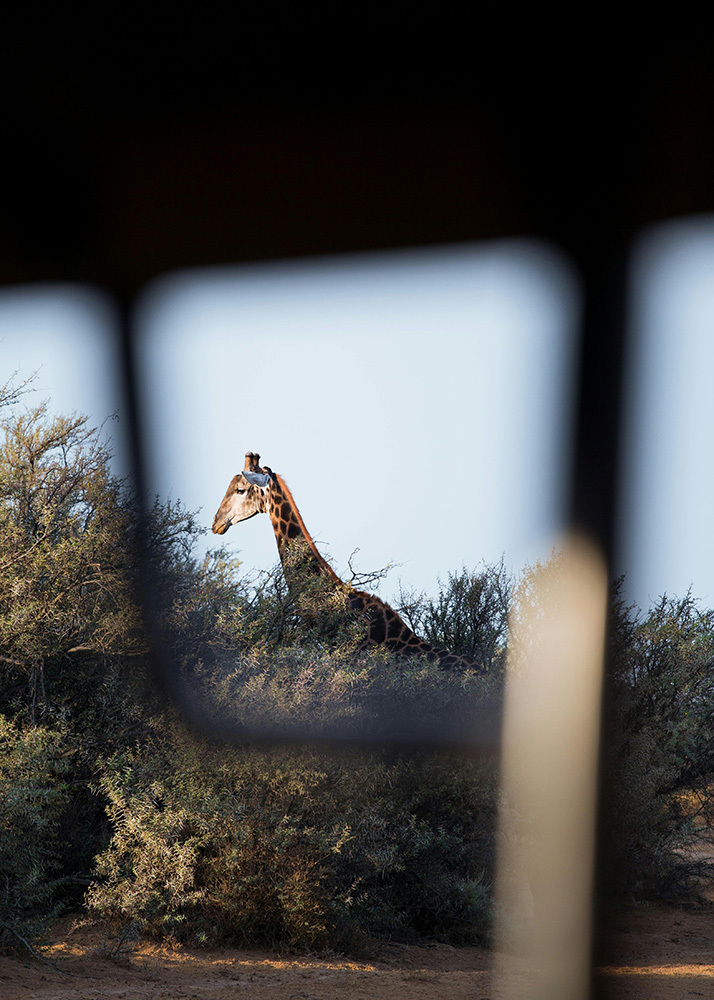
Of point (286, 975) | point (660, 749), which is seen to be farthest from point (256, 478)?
point (286, 975)

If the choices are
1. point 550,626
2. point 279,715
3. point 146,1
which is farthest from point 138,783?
point 146,1

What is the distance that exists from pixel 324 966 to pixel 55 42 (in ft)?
12.3

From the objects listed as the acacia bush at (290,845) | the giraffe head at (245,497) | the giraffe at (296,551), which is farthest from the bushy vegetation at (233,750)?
the giraffe head at (245,497)

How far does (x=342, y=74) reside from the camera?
4.50ft

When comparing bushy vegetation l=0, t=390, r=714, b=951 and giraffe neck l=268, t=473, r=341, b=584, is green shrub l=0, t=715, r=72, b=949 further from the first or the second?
giraffe neck l=268, t=473, r=341, b=584

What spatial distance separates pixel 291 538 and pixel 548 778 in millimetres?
2722

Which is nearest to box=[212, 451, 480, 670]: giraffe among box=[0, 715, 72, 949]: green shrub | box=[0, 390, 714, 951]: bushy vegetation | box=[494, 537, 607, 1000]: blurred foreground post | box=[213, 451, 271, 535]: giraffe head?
box=[213, 451, 271, 535]: giraffe head

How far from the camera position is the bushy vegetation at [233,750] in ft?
13.1

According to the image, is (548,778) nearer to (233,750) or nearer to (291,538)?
(233,750)

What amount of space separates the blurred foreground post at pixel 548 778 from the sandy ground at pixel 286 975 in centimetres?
27

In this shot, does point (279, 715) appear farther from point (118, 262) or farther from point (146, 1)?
point (146, 1)

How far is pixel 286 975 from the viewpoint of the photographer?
3758mm

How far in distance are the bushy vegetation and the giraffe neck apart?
1.82 feet

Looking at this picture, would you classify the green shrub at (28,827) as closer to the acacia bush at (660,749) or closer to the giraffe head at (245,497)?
the acacia bush at (660,749)
